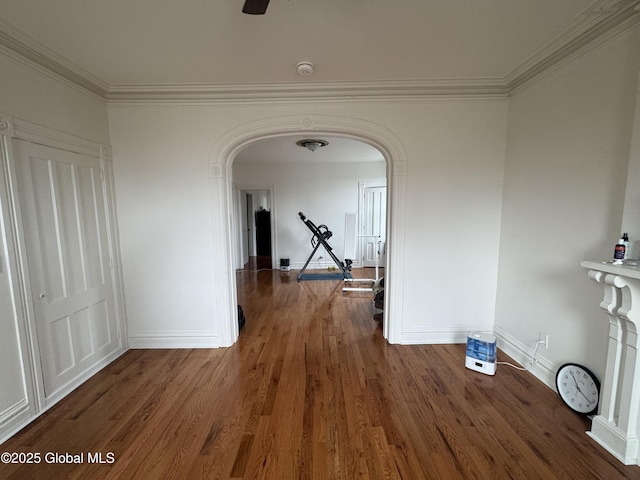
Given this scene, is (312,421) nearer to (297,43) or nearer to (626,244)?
(626,244)

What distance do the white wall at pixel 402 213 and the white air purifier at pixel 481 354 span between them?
1.51 ft

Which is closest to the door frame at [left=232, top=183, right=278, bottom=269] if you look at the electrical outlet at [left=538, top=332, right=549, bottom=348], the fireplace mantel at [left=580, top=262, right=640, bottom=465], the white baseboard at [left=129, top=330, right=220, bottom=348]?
the white baseboard at [left=129, top=330, right=220, bottom=348]

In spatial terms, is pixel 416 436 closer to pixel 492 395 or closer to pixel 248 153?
pixel 492 395

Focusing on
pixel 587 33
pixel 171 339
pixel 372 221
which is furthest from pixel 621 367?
pixel 372 221

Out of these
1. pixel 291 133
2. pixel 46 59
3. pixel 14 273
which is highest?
pixel 46 59

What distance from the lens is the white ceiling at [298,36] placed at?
162 centimetres

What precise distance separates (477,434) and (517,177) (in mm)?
2237

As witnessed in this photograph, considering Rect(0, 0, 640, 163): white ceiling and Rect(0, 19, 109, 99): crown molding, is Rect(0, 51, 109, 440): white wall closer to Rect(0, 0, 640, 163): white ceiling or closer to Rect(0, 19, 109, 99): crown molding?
Rect(0, 19, 109, 99): crown molding

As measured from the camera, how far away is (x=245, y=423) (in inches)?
74.5

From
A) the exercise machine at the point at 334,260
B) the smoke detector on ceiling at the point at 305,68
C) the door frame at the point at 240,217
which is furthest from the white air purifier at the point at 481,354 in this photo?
the door frame at the point at 240,217

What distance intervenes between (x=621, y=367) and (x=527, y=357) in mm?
915

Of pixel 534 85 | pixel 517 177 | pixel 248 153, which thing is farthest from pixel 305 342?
pixel 248 153

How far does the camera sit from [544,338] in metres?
2.31

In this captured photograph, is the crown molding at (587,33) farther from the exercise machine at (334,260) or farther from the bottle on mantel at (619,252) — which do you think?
the exercise machine at (334,260)
